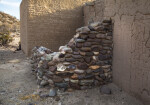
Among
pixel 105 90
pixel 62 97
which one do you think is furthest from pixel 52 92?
pixel 105 90

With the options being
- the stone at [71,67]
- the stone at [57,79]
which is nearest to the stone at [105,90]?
the stone at [71,67]

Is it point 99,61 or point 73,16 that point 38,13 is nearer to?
point 73,16

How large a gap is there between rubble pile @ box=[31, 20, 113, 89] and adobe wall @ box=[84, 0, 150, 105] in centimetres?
21

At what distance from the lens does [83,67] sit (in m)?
3.28

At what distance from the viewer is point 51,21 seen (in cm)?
674

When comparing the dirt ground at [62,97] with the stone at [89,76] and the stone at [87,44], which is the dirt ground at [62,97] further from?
the stone at [87,44]

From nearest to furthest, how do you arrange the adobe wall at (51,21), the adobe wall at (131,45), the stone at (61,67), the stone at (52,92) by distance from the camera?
the adobe wall at (131,45) < the stone at (52,92) < the stone at (61,67) < the adobe wall at (51,21)

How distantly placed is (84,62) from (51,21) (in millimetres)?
4034

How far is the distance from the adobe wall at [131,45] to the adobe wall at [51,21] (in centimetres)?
367

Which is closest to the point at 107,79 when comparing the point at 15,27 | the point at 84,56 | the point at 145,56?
the point at 84,56

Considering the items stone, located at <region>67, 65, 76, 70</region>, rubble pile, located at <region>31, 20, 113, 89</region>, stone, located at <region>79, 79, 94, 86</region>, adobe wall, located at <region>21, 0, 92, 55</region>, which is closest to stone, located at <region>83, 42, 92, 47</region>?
rubble pile, located at <region>31, 20, 113, 89</region>

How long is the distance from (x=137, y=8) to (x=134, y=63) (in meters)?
1.03

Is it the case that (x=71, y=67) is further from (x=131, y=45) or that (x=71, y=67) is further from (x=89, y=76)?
(x=131, y=45)

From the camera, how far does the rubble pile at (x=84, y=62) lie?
128 inches
